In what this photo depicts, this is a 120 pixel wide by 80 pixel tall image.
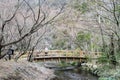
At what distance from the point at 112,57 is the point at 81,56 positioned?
12.3m

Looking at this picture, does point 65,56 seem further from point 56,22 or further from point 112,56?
point 112,56

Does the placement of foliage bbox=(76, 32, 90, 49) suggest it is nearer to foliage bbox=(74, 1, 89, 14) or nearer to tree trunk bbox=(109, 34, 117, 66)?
tree trunk bbox=(109, 34, 117, 66)

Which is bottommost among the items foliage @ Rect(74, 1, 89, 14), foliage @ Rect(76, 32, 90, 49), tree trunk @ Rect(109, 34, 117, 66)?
tree trunk @ Rect(109, 34, 117, 66)

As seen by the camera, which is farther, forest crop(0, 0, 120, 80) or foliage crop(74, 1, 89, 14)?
foliage crop(74, 1, 89, 14)

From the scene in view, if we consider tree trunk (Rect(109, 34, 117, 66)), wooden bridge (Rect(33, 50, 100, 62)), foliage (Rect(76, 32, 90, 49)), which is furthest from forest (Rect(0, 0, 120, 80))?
wooden bridge (Rect(33, 50, 100, 62))

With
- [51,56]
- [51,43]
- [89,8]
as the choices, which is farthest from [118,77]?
[51,43]

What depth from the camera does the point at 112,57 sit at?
16812mm

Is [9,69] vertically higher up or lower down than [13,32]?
lower down

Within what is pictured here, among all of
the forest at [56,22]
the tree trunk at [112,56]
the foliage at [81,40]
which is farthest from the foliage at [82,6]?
the foliage at [81,40]

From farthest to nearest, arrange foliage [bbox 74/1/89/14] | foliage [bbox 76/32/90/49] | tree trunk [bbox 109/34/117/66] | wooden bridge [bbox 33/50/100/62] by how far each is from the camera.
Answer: wooden bridge [bbox 33/50/100/62], foliage [bbox 76/32/90/49], tree trunk [bbox 109/34/117/66], foliage [bbox 74/1/89/14]

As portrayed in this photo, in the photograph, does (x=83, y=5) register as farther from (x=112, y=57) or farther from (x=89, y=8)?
(x=112, y=57)

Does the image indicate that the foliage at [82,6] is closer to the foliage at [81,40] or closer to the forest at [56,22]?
the forest at [56,22]

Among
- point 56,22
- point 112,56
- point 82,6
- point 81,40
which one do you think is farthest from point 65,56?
point 82,6

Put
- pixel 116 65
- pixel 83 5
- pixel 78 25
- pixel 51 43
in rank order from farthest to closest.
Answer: pixel 51 43, pixel 78 25, pixel 116 65, pixel 83 5
